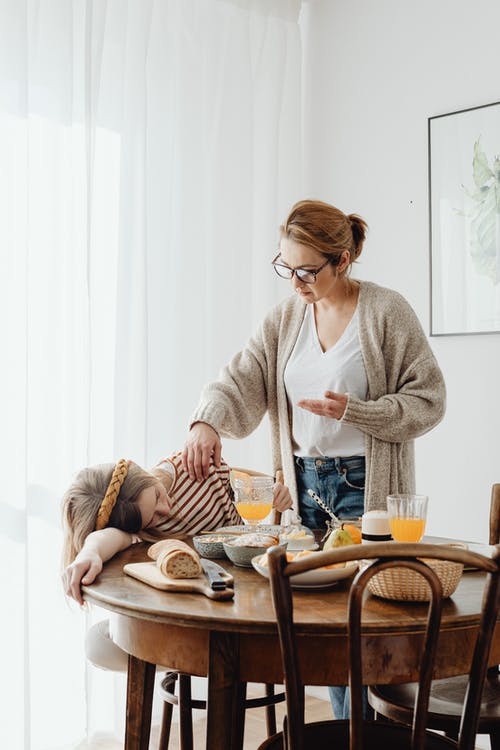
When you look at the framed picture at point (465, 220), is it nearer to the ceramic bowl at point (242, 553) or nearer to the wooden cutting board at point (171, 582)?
the ceramic bowl at point (242, 553)

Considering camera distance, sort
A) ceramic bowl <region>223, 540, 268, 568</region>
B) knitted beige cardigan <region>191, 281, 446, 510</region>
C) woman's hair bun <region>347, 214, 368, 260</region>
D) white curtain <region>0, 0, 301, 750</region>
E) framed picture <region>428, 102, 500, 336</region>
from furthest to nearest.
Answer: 1. framed picture <region>428, 102, 500, 336</region>
2. white curtain <region>0, 0, 301, 750</region>
3. woman's hair bun <region>347, 214, 368, 260</region>
4. knitted beige cardigan <region>191, 281, 446, 510</region>
5. ceramic bowl <region>223, 540, 268, 568</region>

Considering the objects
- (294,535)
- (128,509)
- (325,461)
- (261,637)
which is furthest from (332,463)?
(261,637)

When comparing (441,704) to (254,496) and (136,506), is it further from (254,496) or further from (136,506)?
(136,506)

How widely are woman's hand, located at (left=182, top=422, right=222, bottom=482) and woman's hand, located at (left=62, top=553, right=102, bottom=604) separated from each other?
0.57 metres

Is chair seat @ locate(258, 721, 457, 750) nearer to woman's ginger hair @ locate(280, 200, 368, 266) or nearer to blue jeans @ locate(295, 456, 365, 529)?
blue jeans @ locate(295, 456, 365, 529)

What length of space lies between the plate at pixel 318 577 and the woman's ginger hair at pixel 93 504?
1.79 ft

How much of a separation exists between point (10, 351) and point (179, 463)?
0.73 meters

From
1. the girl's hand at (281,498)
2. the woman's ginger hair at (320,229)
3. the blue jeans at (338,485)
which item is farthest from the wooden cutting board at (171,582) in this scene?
the woman's ginger hair at (320,229)

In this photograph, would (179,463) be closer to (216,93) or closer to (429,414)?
(429,414)

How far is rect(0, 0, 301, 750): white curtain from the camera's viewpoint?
2.66m

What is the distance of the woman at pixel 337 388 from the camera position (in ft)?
7.54

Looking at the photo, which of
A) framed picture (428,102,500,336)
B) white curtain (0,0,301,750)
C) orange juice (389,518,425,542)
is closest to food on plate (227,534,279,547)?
orange juice (389,518,425,542)

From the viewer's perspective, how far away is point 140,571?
168cm

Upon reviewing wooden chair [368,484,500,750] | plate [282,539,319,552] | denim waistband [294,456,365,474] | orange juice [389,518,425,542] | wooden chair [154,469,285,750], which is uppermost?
denim waistband [294,456,365,474]
